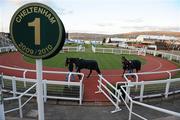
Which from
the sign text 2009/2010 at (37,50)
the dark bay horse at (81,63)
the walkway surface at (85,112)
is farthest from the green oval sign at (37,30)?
the dark bay horse at (81,63)

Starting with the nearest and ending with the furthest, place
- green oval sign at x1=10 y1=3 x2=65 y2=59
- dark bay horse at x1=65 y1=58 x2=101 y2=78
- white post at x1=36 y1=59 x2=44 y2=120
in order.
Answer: green oval sign at x1=10 y1=3 x2=65 y2=59 < white post at x1=36 y1=59 x2=44 y2=120 < dark bay horse at x1=65 y1=58 x2=101 y2=78

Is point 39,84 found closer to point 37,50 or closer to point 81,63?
point 37,50

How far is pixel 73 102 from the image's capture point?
7.85 metres

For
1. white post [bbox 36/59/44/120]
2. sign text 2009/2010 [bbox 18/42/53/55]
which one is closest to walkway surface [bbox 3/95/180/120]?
white post [bbox 36/59/44/120]

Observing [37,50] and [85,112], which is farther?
[85,112]

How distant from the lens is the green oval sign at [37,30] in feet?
9.13

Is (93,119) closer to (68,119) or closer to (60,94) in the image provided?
(68,119)

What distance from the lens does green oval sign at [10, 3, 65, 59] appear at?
2783mm

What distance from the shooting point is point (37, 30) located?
9.21 ft

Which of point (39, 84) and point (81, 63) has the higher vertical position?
point (39, 84)

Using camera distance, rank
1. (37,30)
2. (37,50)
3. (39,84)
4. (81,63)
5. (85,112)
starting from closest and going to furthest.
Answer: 1. (37,30)
2. (37,50)
3. (39,84)
4. (85,112)
5. (81,63)

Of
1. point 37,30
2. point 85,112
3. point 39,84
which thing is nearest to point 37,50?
→ point 37,30

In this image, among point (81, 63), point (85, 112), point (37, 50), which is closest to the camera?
point (37, 50)

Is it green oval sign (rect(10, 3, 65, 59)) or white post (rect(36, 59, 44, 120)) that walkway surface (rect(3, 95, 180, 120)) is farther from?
green oval sign (rect(10, 3, 65, 59))
